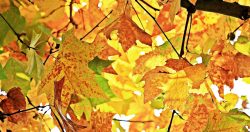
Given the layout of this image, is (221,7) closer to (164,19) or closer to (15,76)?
(164,19)

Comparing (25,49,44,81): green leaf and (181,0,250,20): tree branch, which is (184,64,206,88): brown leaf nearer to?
Answer: (181,0,250,20): tree branch

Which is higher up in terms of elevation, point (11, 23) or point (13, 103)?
point (11, 23)

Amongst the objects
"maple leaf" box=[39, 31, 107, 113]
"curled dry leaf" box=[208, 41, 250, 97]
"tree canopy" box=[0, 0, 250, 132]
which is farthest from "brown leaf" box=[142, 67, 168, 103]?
"curled dry leaf" box=[208, 41, 250, 97]

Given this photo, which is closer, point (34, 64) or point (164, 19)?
point (34, 64)

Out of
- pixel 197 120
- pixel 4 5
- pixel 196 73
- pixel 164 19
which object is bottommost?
pixel 197 120

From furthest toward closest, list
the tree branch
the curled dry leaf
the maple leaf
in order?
the curled dry leaf → the tree branch → the maple leaf

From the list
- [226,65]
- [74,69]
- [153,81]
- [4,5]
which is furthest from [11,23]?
[226,65]

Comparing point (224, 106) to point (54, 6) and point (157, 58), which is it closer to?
point (157, 58)

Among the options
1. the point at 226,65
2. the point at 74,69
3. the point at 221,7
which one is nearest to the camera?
the point at 74,69

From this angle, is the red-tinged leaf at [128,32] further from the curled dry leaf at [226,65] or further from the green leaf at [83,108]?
the curled dry leaf at [226,65]
